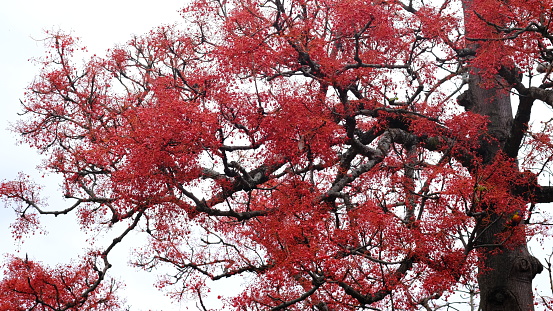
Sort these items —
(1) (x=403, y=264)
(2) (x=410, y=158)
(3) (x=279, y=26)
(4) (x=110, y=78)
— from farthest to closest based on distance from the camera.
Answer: (4) (x=110, y=78) → (2) (x=410, y=158) → (3) (x=279, y=26) → (1) (x=403, y=264)

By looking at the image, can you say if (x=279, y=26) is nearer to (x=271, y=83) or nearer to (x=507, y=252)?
(x=271, y=83)

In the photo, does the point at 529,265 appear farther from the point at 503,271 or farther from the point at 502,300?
the point at 502,300

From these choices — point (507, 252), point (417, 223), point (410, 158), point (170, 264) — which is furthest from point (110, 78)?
point (507, 252)

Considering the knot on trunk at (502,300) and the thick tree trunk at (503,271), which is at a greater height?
the thick tree trunk at (503,271)

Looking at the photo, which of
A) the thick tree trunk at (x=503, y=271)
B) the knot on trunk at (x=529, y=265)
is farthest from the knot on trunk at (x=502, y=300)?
the knot on trunk at (x=529, y=265)

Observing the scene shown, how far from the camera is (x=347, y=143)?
13.8 m

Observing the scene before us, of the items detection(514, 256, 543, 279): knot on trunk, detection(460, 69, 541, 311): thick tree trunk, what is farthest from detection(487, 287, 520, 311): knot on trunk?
detection(514, 256, 543, 279): knot on trunk

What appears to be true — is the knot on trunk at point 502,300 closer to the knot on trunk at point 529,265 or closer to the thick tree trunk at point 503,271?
the thick tree trunk at point 503,271

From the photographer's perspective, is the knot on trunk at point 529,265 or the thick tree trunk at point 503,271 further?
the knot on trunk at point 529,265

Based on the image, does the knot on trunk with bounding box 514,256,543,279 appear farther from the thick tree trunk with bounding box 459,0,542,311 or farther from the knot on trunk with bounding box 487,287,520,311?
the knot on trunk with bounding box 487,287,520,311

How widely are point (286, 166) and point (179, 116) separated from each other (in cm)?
303

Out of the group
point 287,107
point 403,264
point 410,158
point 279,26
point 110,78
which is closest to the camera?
point 403,264

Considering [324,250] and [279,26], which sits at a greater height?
[279,26]

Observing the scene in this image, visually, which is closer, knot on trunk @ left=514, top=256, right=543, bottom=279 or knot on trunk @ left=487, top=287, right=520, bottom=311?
knot on trunk @ left=487, top=287, right=520, bottom=311
